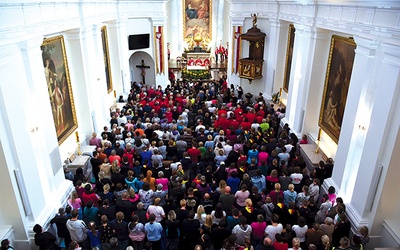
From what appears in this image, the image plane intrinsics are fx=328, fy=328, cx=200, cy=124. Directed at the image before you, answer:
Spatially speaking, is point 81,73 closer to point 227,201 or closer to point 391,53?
point 227,201

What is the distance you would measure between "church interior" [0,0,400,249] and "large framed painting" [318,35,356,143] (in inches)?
1.1

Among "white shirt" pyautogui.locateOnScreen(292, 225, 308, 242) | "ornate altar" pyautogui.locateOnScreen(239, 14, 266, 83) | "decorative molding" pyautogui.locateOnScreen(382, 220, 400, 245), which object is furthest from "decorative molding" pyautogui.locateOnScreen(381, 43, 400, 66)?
"ornate altar" pyautogui.locateOnScreen(239, 14, 266, 83)

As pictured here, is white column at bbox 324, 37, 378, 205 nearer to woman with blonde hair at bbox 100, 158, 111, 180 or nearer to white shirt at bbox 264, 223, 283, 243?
white shirt at bbox 264, 223, 283, 243

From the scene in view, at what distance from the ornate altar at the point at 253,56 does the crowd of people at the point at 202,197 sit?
5.17 metres

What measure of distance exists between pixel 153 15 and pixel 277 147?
10988mm

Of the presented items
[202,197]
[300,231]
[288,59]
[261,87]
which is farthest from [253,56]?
[300,231]

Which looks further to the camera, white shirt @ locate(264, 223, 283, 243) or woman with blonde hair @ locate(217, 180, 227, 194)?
woman with blonde hair @ locate(217, 180, 227, 194)

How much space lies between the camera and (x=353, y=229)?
6.68 metres

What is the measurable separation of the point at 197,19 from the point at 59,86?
696 inches

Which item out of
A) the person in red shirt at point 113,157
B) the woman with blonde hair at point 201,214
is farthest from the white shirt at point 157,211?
the person in red shirt at point 113,157

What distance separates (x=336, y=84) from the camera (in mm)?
8945

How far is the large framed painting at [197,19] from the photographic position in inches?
960

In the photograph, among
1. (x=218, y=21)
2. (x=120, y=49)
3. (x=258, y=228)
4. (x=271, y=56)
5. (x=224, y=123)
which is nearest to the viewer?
(x=258, y=228)

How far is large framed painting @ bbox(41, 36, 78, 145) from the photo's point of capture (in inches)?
326
